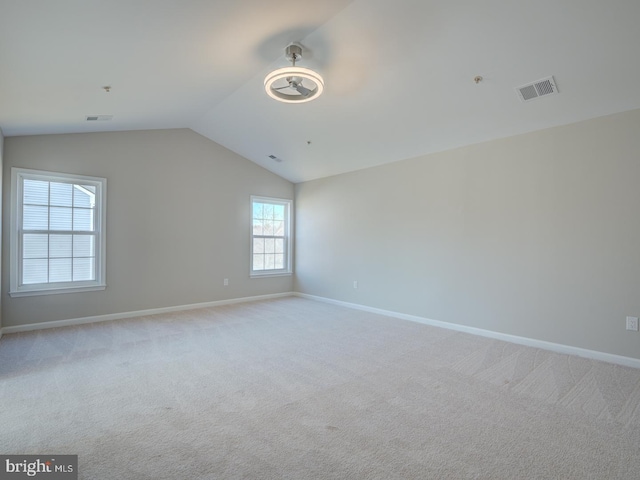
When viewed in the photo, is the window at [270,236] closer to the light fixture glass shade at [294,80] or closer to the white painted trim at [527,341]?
the white painted trim at [527,341]

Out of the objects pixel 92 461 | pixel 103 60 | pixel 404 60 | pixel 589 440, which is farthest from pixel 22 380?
pixel 404 60

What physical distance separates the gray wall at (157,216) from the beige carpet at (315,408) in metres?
1.08

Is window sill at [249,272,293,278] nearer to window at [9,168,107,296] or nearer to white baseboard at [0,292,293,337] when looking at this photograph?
white baseboard at [0,292,293,337]

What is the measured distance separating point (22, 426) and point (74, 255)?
10.4ft

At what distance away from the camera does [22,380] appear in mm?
2811

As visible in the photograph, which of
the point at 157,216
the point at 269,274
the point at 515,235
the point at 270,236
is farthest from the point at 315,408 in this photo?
the point at 270,236

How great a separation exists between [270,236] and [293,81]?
4.23 m

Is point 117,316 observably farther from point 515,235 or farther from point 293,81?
point 515,235

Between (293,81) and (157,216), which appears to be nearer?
(293,81)

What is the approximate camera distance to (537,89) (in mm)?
3271

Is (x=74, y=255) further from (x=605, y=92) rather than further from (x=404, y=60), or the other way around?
(x=605, y=92)

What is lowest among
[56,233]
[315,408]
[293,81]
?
[315,408]

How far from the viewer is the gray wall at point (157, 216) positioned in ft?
14.6

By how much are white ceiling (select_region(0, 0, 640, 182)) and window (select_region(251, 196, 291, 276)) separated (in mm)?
2494
